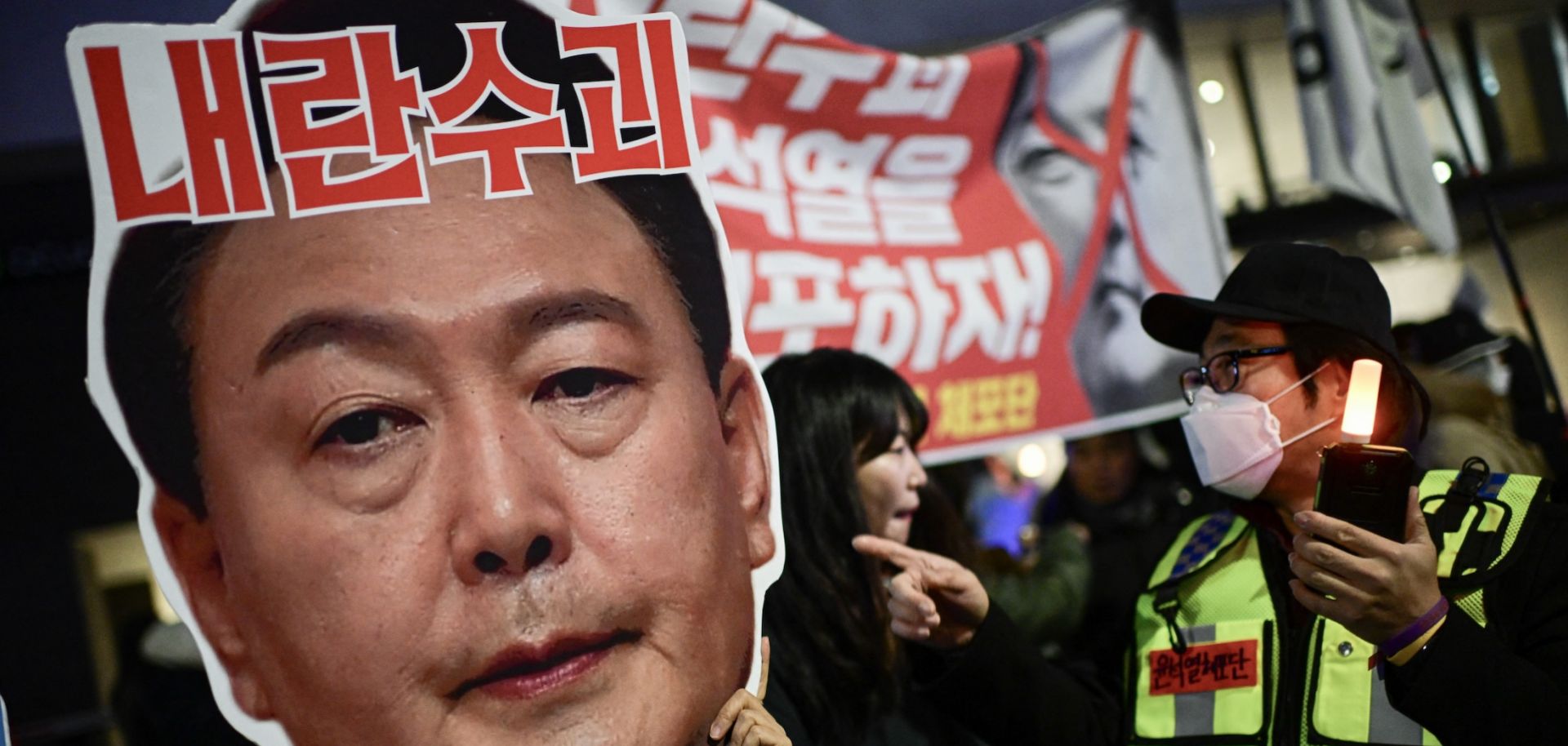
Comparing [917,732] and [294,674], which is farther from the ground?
[294,674]

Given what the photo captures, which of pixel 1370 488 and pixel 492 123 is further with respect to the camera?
pixel 492 123

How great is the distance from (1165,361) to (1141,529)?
1.77 m

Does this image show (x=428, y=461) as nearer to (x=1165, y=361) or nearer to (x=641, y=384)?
(x=641, y=384)

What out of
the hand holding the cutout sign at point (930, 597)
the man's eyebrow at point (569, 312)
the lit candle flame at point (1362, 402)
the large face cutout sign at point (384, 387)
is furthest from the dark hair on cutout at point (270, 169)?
the lit candle flame at point (1362, 402)

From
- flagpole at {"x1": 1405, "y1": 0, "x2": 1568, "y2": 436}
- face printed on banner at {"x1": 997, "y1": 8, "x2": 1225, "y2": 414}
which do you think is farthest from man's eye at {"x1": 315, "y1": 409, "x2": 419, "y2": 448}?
flagpole at {"x1": 1405, "y1": 0, "x2": 1568, "y2": 436}

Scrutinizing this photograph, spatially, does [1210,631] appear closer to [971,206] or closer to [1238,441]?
[1238,441]

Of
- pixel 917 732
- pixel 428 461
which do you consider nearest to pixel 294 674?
pixel 428 461

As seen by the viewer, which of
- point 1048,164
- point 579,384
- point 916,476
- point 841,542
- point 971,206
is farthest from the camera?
point 1048,164

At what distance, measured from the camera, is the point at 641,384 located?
2148 millimetres

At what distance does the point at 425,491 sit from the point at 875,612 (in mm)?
990

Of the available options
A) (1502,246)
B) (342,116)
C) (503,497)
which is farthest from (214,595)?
(1502,246)

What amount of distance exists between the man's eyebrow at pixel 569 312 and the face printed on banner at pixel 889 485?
701mm

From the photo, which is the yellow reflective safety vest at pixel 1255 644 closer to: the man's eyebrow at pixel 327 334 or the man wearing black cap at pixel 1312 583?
the man wearing black cap at pixel 1312 583

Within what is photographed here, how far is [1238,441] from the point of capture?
2.41 metres
